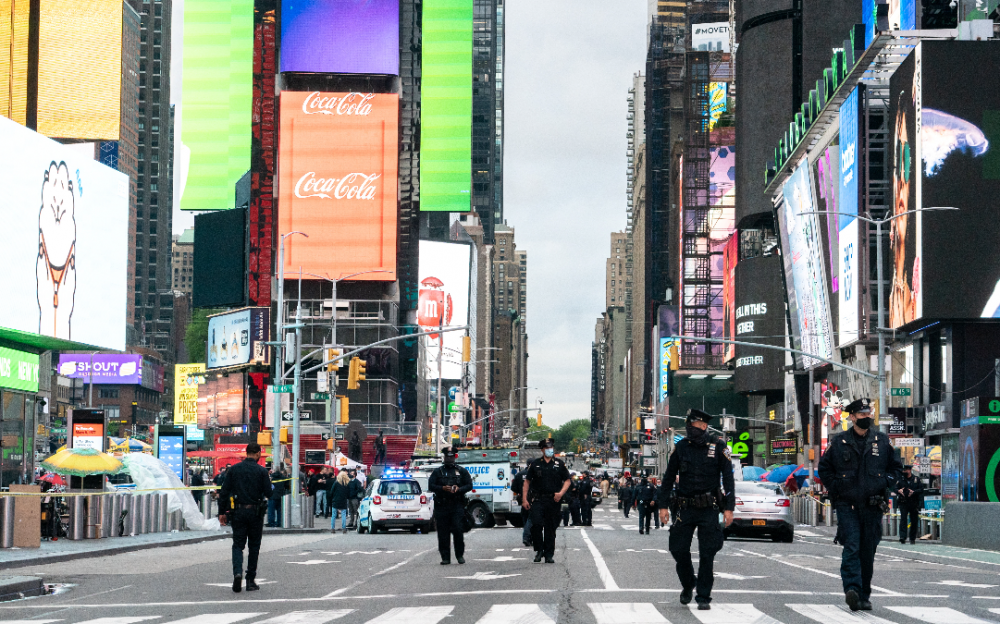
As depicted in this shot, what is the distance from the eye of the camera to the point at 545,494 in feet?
71.8

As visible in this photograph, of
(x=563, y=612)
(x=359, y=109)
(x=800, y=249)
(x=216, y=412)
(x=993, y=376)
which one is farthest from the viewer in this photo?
(x=216, y=412)

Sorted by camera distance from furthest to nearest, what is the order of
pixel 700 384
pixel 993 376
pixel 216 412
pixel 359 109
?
pixel 700 384 < pixel 216 412 < pixel 359 109 < pixel 993 376

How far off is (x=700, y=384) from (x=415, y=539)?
115m

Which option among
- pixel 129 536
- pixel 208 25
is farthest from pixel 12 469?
pixel 208 25

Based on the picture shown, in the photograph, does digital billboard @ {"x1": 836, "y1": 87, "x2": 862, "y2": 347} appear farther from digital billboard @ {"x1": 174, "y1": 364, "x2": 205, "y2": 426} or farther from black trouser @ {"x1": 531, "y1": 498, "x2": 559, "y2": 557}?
digital billboard @ {"x1": 174, "y1": 364, "x2": 205, "y2": 426}

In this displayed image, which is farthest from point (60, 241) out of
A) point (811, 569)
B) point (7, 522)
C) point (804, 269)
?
point (804, 269)

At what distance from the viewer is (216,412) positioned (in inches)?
4857

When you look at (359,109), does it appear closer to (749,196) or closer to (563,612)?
(749,196)

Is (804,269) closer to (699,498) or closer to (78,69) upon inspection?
(78,69)

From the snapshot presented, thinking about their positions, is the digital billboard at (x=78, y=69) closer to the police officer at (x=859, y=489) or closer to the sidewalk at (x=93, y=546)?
the sidewalk at (x=93, y=546)

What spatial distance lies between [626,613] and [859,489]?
2.67 meters

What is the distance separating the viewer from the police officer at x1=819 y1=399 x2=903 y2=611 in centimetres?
1391

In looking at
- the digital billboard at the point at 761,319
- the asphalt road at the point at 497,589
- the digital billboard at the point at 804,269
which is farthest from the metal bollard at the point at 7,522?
the digital billboard at the point at 761,319

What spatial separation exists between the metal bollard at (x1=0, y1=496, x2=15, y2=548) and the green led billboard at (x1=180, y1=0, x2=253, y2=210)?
99019mm
